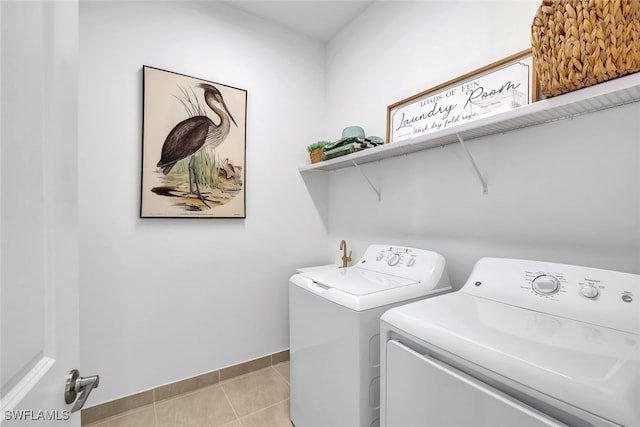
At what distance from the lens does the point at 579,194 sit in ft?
3.65

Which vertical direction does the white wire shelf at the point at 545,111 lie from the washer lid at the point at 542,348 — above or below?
above

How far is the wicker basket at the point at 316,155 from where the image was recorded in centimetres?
219

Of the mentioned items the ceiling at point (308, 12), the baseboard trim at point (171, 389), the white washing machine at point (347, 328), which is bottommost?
the baseboard trim at point (171, 389)

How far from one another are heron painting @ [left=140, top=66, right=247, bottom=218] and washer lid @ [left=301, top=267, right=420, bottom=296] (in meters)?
0.91

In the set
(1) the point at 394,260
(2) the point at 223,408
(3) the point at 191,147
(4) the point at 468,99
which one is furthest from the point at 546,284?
(3) the point at 191,147

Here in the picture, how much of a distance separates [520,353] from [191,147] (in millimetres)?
1983

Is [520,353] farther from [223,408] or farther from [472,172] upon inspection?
[223,408]

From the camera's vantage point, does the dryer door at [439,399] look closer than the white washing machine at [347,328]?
Yes

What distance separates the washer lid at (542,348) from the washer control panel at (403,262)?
37 centimetres

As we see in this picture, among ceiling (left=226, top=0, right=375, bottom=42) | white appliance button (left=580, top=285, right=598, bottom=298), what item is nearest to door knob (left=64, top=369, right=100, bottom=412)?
white appliance button (left=580, top=285, right=598, bottom=298)

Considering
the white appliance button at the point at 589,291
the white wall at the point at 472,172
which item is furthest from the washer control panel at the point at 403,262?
the white appliance button at the point at 589,291

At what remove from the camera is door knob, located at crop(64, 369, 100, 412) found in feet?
1.85

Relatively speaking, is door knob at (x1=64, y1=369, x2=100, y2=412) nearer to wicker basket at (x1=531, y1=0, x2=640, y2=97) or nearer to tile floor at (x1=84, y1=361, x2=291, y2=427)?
tile floor at (x1=84, y1=361, x2=291, y2=427)

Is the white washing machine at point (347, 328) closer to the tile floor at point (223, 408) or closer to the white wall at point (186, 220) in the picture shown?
the tile floor at point (223, 408)
